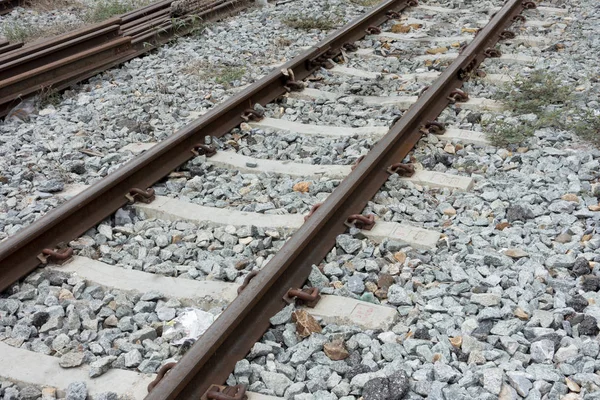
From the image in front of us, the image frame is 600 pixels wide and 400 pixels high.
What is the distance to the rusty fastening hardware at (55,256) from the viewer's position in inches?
163

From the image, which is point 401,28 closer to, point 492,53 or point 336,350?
point 492,53

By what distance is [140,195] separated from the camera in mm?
4832

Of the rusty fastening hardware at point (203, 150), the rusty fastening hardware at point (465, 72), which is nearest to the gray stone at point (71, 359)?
the rusty fastening hardware at point (203, 150)

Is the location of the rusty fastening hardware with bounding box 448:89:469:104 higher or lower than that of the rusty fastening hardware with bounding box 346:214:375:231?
lower

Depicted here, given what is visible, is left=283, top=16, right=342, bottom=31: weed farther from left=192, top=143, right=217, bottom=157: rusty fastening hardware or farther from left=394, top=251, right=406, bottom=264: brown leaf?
left=394, top=251, right=406, bottom=264: brown leaf

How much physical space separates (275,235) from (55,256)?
1.32 m

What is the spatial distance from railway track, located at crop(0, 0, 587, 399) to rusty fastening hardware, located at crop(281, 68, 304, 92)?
0.02 metres

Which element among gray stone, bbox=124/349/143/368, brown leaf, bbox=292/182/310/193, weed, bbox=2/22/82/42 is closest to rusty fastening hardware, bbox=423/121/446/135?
brown leaf, bbox=292/182/310/193

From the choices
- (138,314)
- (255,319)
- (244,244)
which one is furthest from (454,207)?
(138,314)

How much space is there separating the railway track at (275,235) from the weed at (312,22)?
78.9 inches

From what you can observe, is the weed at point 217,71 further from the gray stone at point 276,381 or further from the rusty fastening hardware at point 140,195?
the gray stone at point 276,381

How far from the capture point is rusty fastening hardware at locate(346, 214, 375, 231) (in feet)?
13.8

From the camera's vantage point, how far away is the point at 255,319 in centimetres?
341

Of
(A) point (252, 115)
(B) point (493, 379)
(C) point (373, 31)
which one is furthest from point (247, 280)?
(C) point (373, 31)
